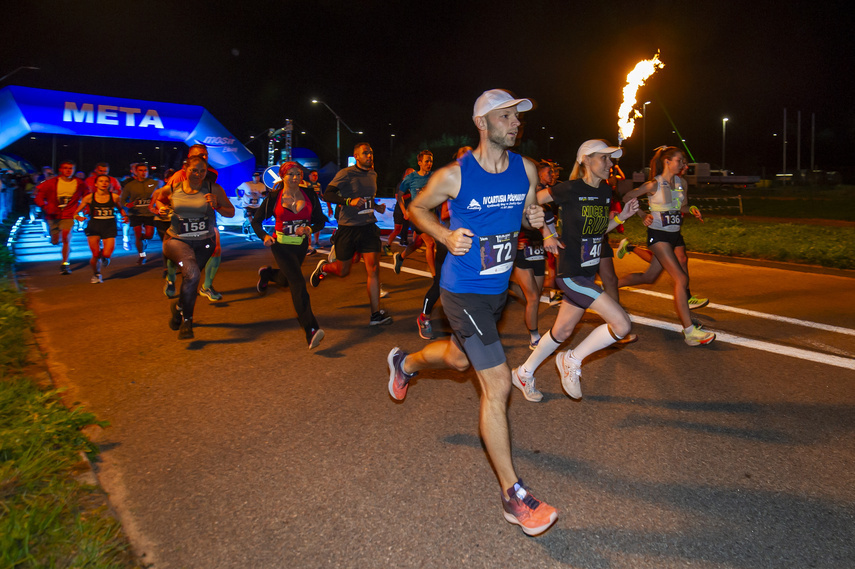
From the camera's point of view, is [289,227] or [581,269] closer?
[581,269]

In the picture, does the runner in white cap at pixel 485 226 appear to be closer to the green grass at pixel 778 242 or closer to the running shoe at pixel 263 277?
the running shoe at pixel 263 277

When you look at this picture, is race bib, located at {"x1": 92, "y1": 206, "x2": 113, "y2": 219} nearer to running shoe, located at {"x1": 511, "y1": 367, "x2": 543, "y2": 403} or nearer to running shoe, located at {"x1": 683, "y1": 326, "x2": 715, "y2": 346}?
running shoe, located at {"x1": 511, "y1": 367, "x2": 543, "y2": 403}

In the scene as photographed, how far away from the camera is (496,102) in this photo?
364 centimetres

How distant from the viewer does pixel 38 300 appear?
10.5 meters

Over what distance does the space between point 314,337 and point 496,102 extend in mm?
3795

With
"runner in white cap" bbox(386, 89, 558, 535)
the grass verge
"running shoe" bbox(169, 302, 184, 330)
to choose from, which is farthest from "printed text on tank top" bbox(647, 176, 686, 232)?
the grass verge

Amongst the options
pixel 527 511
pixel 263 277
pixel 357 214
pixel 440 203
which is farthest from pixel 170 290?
pixel 527 511

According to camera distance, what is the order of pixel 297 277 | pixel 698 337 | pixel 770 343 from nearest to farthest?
pixel 698 337 < pixel 770 343 < pixel 297 277

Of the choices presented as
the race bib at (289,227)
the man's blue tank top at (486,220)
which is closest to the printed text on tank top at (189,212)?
the race bib at (289,227)

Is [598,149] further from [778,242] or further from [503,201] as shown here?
[778,242]

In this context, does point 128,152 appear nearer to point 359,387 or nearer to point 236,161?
point 236,161

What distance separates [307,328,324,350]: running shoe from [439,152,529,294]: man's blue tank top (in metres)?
3.24

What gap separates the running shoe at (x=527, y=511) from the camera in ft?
10.5

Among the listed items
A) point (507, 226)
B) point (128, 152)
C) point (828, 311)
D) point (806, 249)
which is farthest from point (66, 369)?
point (128, 152)
